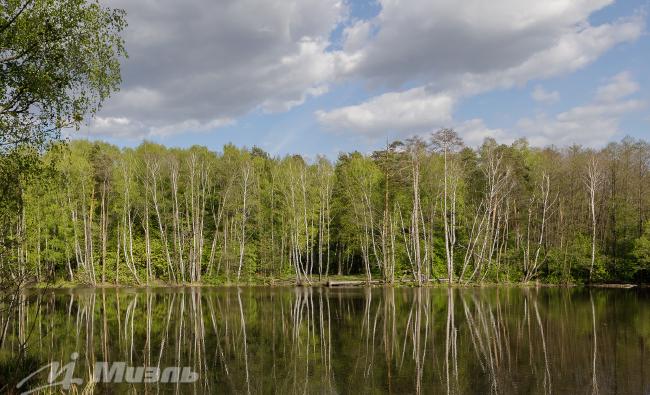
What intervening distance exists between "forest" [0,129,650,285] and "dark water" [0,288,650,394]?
1332 cm

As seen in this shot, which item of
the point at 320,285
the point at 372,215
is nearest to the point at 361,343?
the point at 320,285

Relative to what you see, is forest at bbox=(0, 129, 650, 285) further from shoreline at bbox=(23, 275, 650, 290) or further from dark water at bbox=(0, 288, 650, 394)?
dark water at bbox=(0, 288, 650, 394)

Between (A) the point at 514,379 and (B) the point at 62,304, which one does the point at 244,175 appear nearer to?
(B) the point at 62,304

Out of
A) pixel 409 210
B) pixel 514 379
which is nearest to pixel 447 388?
pixel 514 379

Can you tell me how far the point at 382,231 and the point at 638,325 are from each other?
Result: 26197mm

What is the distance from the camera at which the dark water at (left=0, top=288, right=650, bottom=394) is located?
480 inches

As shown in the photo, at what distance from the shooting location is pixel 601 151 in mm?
49750

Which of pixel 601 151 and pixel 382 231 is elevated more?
pixel 601 151

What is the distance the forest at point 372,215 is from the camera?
44188 millimetres

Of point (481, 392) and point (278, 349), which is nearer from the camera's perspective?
point (481, 392)

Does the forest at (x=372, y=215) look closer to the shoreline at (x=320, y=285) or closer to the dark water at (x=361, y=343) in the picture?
the shoreline at (x=320, y=285)

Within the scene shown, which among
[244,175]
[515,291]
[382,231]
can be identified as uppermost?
[244,175]

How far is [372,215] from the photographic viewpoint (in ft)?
161

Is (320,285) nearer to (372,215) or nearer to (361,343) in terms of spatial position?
(372,215)
